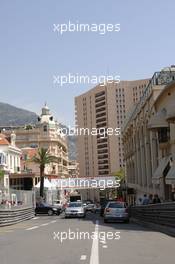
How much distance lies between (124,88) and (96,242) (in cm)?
6367

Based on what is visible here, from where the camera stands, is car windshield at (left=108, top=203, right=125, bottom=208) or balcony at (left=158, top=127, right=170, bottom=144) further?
balcony at (left=158, top=127, right=170, bottom=144)

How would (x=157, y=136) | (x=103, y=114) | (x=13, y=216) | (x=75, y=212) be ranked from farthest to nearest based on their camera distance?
(x=103, y=114) → (x=157, y=136) → (x=75, y=212) → (x=13, y=216)

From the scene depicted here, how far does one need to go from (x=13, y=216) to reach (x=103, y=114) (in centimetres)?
4068

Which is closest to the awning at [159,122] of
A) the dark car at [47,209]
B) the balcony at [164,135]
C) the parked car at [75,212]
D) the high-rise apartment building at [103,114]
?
the balcony at [164,135]

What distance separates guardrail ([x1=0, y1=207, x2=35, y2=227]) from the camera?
3259 centimetres

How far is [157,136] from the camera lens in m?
47.0

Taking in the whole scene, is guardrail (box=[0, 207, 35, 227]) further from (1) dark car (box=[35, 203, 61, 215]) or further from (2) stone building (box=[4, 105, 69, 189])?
(2) stone building (box=[4, 105, 69, 189])

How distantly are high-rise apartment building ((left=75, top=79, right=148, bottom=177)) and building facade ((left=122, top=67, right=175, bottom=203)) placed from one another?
3.77 m

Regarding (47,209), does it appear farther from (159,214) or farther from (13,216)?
(159,214)

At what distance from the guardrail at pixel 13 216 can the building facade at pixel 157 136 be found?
407 inches

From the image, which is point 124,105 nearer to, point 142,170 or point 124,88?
point 124,88

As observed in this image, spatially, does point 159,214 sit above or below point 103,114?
below

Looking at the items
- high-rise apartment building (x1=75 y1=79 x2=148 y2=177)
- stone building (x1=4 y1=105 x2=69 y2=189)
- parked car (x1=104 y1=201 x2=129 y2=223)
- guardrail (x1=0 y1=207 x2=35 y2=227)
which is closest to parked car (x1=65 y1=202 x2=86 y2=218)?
guardrail (x1=0 y1=207 x2=35 y2=227)

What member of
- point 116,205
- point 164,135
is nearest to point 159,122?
point 164,135
